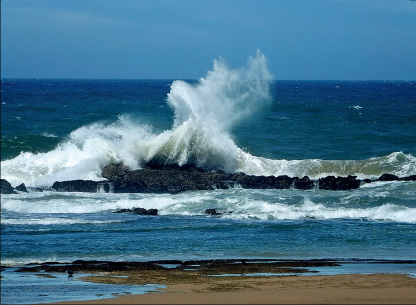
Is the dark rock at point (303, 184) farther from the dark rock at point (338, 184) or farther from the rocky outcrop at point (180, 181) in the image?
the dark rock at point (338, 184)

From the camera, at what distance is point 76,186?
72.9 feet

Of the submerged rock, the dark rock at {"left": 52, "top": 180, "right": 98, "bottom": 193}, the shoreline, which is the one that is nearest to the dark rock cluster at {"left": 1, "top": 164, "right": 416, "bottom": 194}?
the dark rock at {"left": 52, "top": 180, "right": 98, "bottom": 193}

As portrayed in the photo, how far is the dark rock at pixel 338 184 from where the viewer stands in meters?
23.7

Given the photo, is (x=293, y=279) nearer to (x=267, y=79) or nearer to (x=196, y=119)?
(x=196, y=119)

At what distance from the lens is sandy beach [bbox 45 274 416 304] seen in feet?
32.7

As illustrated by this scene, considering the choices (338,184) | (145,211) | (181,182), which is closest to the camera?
(145,211)

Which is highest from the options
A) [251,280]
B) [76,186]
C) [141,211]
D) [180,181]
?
[180,181]

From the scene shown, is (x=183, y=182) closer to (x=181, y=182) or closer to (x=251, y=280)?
(x=181, y=182)

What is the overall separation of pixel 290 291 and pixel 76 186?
12550mm

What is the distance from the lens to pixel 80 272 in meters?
12.1

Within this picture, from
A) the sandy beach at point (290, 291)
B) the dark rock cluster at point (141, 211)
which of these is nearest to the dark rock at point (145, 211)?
the dark rock cluster at point (141, 211)

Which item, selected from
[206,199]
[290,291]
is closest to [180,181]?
[206,199]

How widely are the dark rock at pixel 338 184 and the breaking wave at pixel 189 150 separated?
13.0 ft

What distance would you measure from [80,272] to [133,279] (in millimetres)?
980
